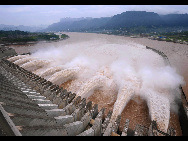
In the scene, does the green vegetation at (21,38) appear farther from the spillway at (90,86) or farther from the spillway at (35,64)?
the spillway at (90,86)

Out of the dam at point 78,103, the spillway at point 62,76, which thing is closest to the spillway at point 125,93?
the dam at point 78,103

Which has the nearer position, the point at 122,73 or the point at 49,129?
the point at 49,129

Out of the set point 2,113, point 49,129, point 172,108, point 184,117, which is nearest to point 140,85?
point 172,108

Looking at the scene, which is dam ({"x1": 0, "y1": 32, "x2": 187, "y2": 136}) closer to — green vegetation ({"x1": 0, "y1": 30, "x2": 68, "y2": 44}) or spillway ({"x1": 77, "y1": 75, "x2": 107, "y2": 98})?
spillway ({"x1": 77, "y1": 75, "x2": 107, "y2": 98})

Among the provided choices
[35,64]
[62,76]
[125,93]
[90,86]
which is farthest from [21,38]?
[125,93]

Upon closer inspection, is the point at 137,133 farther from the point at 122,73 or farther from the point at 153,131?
the point at 122,73

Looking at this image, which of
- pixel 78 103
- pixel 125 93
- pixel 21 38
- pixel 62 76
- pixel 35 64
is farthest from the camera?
pixel 21 38

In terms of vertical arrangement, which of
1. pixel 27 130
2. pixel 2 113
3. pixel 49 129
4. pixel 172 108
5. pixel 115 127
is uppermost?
pixel 2 113

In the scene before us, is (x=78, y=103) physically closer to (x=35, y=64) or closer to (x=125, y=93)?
(x=125, y=93)

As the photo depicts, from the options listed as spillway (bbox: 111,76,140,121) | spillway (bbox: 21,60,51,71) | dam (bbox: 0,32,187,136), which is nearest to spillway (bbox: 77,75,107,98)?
dam (bbox: 0,32,187,136)
